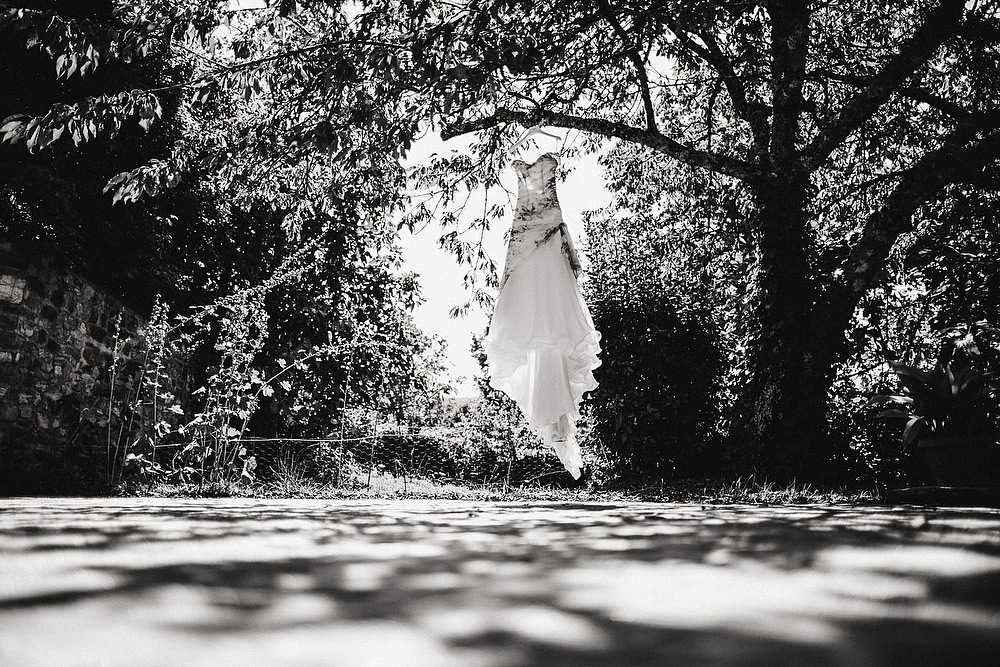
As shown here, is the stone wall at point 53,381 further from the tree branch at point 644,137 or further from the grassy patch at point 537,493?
the tree branch at point 644,137

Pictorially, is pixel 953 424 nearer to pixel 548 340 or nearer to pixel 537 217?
pixel 548 340

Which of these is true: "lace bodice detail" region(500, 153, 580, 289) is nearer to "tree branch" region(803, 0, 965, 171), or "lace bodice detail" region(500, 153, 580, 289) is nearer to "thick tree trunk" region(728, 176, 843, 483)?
"thick tree trunk" region(728, 176, 843, 483)

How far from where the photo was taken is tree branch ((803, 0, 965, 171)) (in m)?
6.10

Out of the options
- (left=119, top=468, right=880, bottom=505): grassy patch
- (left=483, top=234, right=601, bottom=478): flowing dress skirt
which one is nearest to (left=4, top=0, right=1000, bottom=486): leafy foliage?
(left=119, top=468, right=880, bottom=505): grassy patch

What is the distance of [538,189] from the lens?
5.02 m

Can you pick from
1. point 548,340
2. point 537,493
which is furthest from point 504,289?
point 537,493

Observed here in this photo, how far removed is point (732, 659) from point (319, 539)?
1.35 metres

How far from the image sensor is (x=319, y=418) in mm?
8367

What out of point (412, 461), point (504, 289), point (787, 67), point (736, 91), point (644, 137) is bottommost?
point (412, 461)

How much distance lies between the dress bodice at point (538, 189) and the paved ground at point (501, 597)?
3.33 metres

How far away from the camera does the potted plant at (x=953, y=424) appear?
4.49m

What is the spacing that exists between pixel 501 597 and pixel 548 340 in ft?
12.5

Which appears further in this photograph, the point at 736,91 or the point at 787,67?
the point at 736,91

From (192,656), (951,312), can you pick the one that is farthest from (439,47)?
(951,312)
